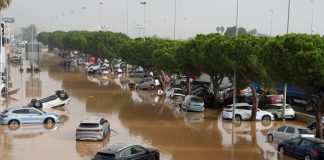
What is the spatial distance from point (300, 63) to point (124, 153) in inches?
408

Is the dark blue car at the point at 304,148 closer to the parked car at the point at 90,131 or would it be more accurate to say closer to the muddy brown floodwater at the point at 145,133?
the muddy brown floodwater at the point at 145,133

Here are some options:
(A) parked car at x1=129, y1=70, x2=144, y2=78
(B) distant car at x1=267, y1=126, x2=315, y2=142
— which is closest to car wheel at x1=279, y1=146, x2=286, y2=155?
(B) distant car at x1=267, y1=126, x2=315, y2=142

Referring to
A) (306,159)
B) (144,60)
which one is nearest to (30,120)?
(306,159)

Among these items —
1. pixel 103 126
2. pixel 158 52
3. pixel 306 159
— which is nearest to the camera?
pixel 306 159

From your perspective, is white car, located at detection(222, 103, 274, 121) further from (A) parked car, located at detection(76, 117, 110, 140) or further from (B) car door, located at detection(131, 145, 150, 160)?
(B) car door, located at detection(131, 145, 150, 160)

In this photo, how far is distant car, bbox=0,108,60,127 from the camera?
105 ft

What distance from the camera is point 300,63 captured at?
80.6ft

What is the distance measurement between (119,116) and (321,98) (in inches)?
663

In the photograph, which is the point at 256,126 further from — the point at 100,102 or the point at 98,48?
the point at 98,48

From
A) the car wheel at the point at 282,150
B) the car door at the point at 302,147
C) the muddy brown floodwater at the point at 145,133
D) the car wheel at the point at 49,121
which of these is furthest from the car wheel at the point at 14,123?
the car door at the point at 302,147

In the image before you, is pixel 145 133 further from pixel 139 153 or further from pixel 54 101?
pixel 54 101

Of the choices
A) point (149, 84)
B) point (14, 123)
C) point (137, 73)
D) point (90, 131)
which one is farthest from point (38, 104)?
point (137, 73)

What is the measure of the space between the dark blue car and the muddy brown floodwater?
823 mm

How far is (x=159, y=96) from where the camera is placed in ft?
176
